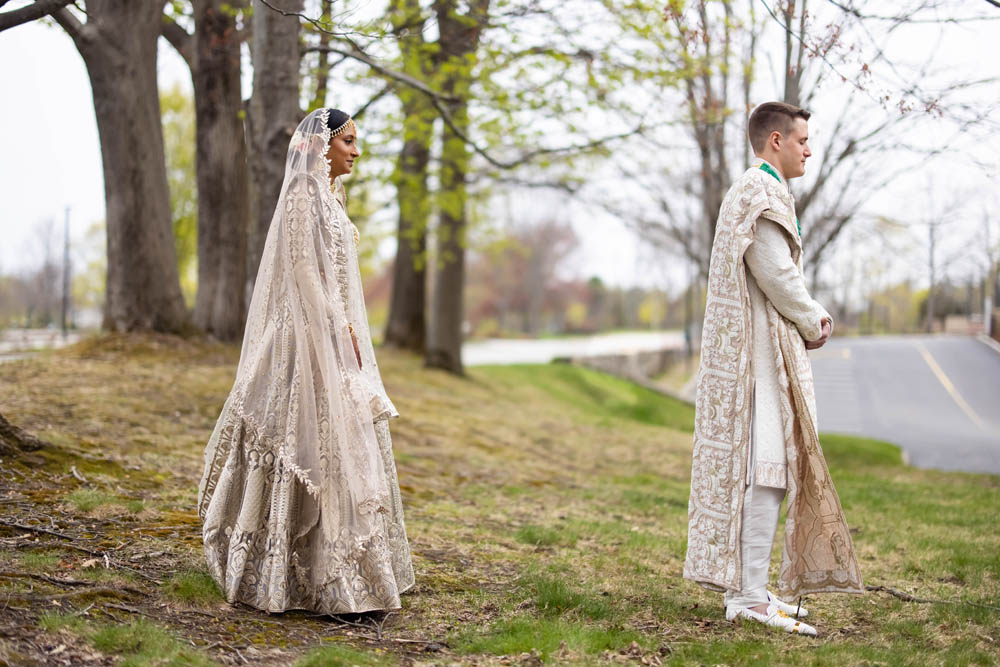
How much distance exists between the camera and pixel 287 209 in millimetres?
4086

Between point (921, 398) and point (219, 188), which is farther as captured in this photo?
point (921, 398)

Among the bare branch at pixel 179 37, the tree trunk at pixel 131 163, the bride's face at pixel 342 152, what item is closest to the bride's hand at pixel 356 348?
the bride's face at pixel 342 152

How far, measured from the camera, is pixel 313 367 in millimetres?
4047

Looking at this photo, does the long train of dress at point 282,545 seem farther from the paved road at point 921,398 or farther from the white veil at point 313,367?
the paved road at point 921,398

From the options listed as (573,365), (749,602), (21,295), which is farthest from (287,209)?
(21,295)

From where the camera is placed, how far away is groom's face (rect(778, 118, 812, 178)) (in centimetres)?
433

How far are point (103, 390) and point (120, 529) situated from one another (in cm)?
449

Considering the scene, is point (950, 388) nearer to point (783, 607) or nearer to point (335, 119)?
point (783, 607)

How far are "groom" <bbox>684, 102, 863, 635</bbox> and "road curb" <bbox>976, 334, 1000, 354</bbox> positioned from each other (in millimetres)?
32320

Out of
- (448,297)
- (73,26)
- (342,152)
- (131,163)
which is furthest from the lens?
(448,297)

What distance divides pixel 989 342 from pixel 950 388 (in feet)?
41.4

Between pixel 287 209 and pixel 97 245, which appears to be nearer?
pixel 287 209

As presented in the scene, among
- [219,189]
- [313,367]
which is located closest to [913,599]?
[313,367]

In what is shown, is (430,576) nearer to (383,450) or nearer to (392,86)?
(383,450)
